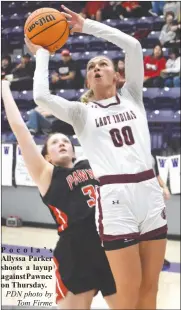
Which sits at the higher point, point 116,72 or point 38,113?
point 116,72

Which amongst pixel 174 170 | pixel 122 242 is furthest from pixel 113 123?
pixel 174 170

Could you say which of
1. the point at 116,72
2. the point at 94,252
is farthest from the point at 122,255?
the point at 116,72

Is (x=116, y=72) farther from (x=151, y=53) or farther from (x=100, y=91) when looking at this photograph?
(x=151, y=53)

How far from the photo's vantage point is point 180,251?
3.68 m

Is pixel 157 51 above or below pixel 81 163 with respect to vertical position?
above

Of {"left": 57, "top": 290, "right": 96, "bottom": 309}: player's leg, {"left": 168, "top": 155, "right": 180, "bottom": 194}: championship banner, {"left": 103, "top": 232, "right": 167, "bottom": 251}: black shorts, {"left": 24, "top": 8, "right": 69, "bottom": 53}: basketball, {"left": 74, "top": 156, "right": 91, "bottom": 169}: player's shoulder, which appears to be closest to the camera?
{"left": 24, "top": 8, "right": 69, "bottom": 53}: basketball

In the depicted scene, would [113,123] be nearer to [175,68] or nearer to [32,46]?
[32,46]

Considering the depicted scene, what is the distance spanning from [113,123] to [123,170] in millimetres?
104

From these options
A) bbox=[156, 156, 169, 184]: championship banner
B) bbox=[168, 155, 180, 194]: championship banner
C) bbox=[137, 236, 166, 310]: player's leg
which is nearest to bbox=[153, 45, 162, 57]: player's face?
bbox=[156, 156, 169, 184]: championship banner

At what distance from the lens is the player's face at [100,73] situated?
3.53 ft

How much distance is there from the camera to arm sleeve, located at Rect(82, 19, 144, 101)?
1.04m

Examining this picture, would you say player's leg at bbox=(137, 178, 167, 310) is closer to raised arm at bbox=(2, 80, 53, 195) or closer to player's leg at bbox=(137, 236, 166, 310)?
player's leg at bbox=(137, 236, 166, 310)

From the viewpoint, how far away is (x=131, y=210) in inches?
42.6

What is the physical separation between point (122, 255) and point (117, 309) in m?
0.13
